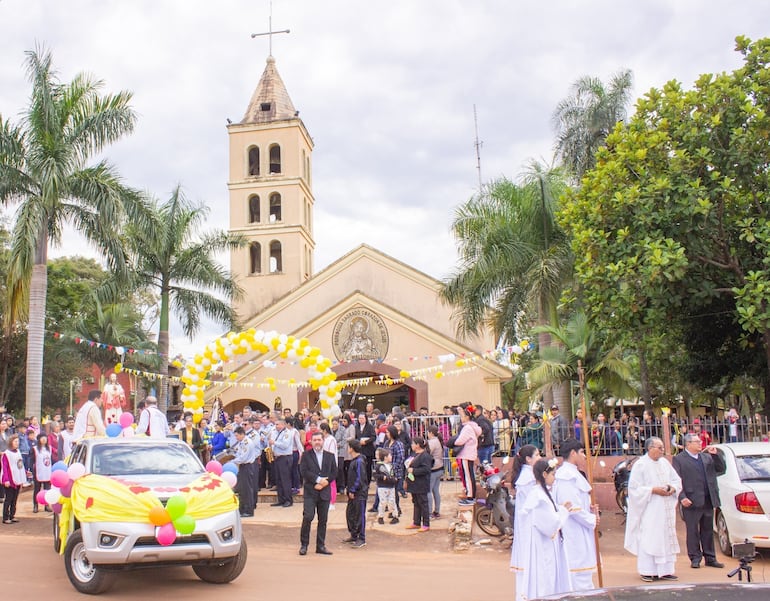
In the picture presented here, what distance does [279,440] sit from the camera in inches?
636

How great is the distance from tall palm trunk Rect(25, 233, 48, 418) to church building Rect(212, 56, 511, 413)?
7114 mm

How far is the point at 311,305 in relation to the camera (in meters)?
34.2

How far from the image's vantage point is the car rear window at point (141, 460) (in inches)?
387

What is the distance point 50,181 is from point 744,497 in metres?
16.5

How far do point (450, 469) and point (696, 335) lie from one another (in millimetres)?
6792

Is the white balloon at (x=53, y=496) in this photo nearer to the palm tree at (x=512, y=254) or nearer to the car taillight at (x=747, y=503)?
the car taillight at (x=747, y=503)

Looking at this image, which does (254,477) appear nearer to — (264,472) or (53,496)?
(264,472)

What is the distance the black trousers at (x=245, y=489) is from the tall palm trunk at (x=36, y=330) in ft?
22.5

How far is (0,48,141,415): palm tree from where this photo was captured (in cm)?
1908

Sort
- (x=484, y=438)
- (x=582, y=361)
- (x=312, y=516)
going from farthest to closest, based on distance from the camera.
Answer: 1. (x=582, y=361)
2. (x=484, y=438)
3. (x=312, y=516)

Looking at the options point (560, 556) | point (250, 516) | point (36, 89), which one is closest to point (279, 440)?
point (250, 516)

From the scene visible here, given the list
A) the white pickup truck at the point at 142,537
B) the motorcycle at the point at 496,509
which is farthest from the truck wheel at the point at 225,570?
the motorcycle at the point at 496,509

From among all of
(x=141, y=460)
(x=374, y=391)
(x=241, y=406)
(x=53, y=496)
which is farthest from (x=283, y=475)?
(x=374, y=391)

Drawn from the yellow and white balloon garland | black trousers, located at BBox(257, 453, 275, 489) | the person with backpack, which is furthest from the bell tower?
the person with backpack
